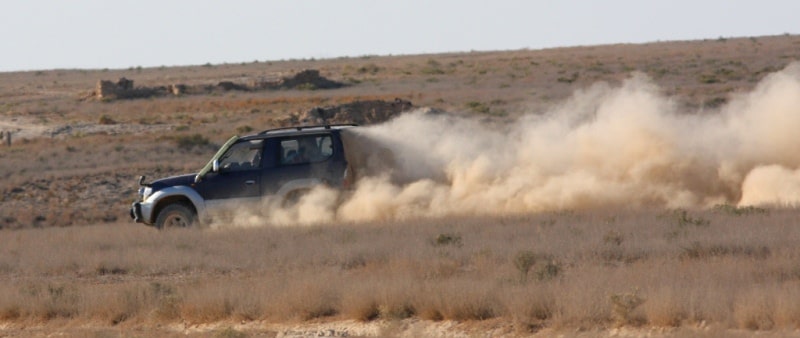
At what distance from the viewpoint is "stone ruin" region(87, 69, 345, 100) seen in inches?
2618

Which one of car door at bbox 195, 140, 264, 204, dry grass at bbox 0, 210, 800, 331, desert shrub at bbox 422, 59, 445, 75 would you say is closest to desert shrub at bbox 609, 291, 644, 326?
dry grass at bbox 0, 210, 800, 331

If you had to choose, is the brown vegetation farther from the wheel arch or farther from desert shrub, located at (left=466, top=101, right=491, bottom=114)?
desert shrub, located at (left=466, top=101, right=491, bottom=114)

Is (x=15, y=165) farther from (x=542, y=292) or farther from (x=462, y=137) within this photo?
(x=542, y=292)

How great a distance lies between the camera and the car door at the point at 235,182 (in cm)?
2203

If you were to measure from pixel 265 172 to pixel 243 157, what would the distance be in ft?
1.87

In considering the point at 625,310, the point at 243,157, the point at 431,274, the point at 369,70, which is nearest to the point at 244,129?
the point at 243,157

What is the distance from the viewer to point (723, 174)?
22188 mm

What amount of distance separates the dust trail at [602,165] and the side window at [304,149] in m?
0.61

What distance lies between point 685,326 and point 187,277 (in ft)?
25.0

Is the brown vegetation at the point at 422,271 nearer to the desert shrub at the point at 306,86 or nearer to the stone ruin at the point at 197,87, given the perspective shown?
the stone ruin at the point at 197,87

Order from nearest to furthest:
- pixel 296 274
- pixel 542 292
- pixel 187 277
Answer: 1. pixel 542 292
2. pixel 296 274
3. pixel 187 277

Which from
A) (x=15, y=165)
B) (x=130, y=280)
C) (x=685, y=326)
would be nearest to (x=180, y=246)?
(x=130, y=280)

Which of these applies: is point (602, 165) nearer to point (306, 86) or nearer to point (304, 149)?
point (304, 149)

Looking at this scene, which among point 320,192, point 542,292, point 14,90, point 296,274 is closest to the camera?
point 542,292
